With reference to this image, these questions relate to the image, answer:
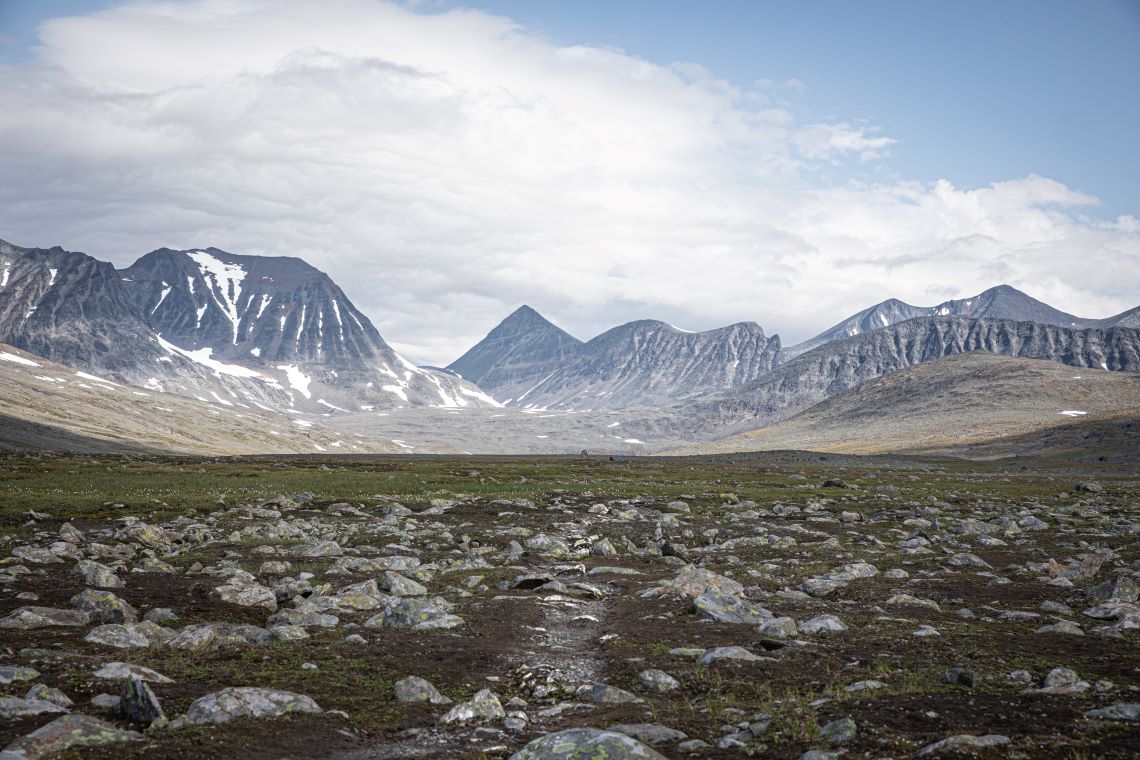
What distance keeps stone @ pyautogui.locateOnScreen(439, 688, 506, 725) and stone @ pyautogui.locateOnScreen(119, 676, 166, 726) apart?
4.66m

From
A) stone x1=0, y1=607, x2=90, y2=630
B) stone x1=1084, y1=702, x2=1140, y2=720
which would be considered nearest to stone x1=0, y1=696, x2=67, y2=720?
stone x1=0, y1=607, x2=90, y2=630

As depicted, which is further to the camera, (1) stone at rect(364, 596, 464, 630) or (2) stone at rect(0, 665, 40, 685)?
(1) stone at rect(364, 596, 464, 630)

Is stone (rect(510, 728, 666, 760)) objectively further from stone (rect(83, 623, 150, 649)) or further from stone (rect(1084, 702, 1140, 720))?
stone (rect(83, 623, 150, 649))

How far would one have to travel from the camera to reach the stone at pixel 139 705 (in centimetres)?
1202

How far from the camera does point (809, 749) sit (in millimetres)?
11250

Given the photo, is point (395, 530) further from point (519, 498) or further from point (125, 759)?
point (125, 759)

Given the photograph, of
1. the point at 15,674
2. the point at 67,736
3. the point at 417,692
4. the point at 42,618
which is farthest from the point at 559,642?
the point at 42,618

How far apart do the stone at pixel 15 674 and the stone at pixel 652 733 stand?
1083 cm

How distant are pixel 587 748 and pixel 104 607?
49.4 feet

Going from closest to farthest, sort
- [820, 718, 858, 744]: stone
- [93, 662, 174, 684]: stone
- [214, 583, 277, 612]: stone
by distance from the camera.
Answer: [820, 718, 858, 744]: stone, [93, 662, 174, 684]: stone, [214, 583, 277, 612]: stone

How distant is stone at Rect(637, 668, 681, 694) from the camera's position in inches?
594

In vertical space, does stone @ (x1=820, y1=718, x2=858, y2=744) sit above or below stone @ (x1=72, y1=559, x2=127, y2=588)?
above

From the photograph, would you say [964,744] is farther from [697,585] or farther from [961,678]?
[697,585]

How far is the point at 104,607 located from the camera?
19.2m
